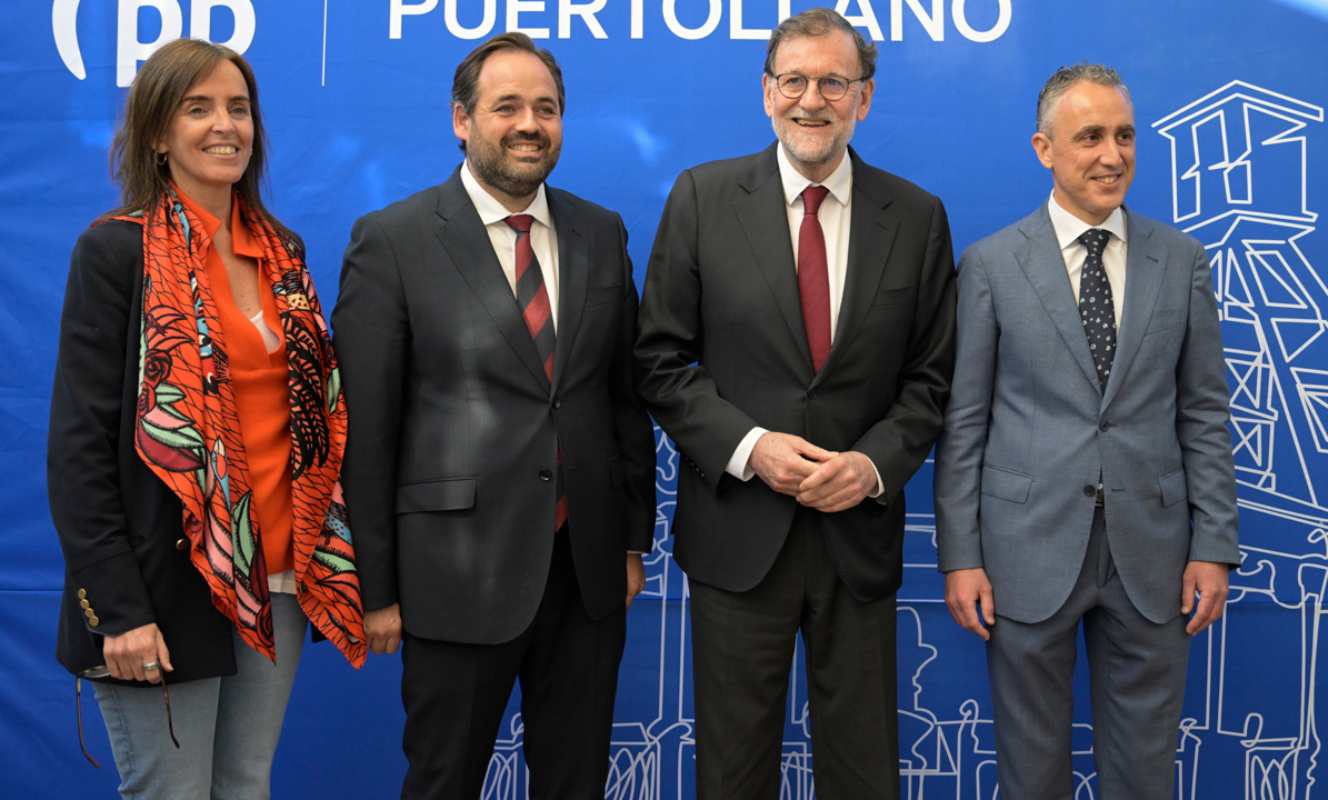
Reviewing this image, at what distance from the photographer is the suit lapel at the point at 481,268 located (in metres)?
2.08

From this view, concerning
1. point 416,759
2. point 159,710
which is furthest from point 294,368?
point 416,759

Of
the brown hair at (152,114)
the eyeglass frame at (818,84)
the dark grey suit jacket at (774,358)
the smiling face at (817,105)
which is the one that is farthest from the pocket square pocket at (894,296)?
the brown hair at (152,114)

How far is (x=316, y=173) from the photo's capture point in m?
2.96

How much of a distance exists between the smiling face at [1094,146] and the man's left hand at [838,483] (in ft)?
2.43

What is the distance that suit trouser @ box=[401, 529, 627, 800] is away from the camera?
208 cm

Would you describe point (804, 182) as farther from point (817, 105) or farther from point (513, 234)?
point (513, 234)

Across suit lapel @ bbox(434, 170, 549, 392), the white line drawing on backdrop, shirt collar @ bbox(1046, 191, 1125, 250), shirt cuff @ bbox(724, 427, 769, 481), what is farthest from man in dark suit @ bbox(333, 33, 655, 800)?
the white line drawing on backdrop

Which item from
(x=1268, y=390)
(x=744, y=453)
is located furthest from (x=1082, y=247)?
(x=1268, y=390)

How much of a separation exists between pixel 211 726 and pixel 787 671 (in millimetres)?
1070

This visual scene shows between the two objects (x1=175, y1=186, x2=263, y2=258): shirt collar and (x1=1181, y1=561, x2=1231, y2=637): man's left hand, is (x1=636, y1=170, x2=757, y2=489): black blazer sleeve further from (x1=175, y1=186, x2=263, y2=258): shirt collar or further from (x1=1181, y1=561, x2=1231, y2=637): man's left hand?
(x1=1181, y1=561, x2=1231, y2=637): man's left hand

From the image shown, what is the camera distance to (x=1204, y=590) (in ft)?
7.41

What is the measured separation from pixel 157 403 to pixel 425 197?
654 mm

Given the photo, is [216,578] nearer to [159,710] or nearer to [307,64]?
[159,710]

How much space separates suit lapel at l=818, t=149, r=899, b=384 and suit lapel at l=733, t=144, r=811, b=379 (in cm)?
8
